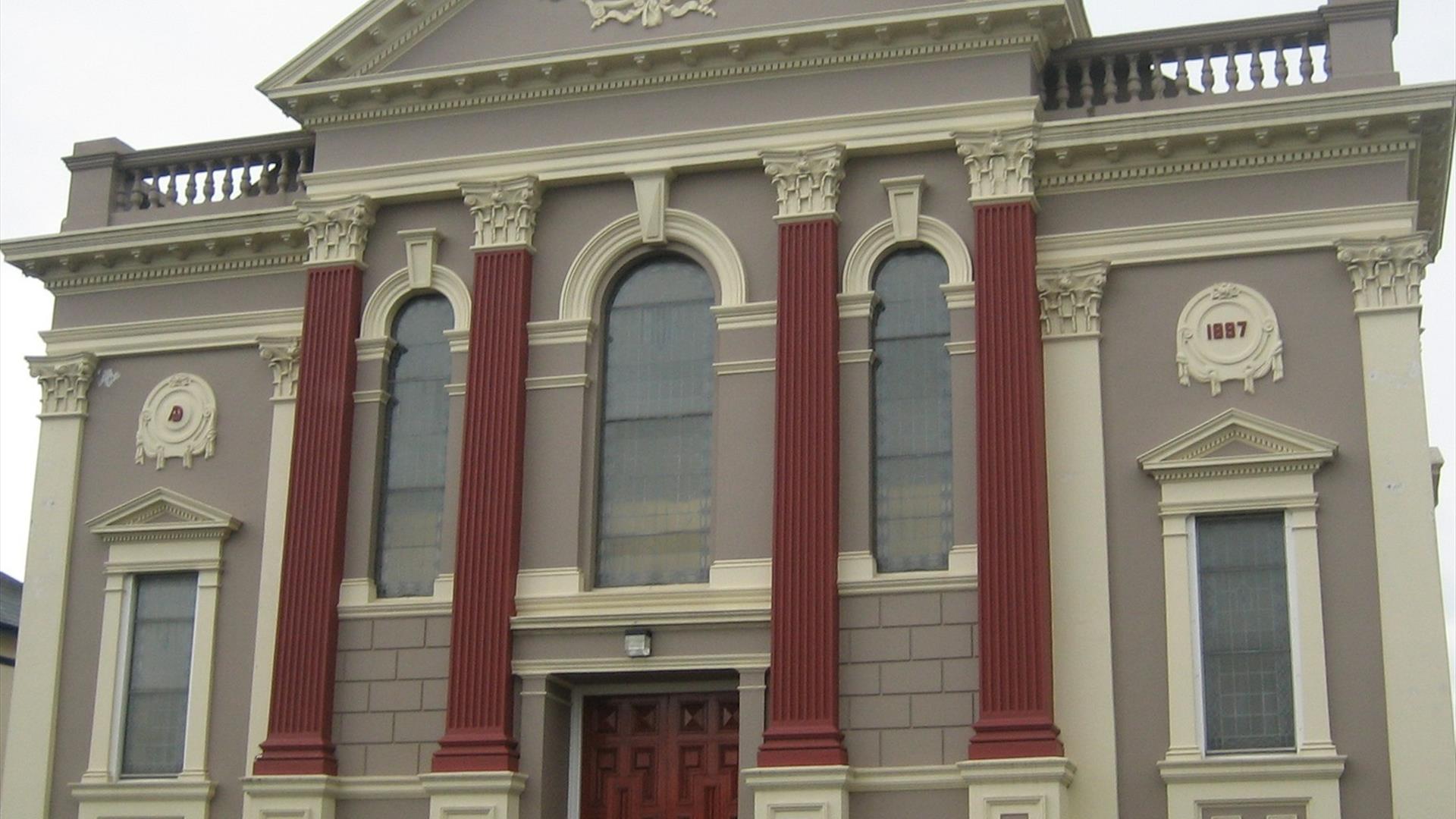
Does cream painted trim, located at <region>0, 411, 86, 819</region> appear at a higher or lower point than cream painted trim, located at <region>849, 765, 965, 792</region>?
higher

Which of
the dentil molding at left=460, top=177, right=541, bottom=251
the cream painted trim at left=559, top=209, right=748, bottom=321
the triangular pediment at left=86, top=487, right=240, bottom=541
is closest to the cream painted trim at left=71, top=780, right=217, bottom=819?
the triangular pediment at left=86, top=487, right=240, bottom=541

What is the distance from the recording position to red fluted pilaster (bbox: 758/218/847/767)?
1905 cm

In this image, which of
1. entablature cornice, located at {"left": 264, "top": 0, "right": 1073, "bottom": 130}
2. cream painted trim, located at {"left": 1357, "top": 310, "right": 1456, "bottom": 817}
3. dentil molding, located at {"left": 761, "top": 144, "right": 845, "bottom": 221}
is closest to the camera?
cream painted trim, located at {"left": 1357, "top": 310, "right": 1456, "bottom": 817}

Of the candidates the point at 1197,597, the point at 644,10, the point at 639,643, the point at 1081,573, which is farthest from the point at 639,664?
the point at 644,10

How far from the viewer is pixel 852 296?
66.8ft

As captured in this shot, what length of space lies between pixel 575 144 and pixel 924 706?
23.2 feet

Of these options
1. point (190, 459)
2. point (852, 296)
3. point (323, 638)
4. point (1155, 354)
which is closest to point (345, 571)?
point (323, 638)

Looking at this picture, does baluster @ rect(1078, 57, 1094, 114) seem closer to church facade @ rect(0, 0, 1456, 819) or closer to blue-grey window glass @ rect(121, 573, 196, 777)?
church facade @ rect(0, 0, 1456, 819)

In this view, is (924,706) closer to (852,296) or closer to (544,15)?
(852,296)

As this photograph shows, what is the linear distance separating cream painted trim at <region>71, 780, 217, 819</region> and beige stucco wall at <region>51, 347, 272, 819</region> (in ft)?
0.59

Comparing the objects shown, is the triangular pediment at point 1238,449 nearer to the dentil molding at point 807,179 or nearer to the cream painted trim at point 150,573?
the dentil molding at point 807,179

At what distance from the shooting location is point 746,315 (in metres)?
20.7

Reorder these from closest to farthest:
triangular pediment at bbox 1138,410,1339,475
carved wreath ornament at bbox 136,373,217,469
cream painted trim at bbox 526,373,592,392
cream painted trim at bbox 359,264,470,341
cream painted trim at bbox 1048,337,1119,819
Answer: cream painted trim at bbox 1048,337,1119,819
triangular pediment at bbox 1138,410,1339,475
cream painted trim at bbox 526,373,592,392
cream painted trim at bbox 359,264,470,341
carved wreath ornament at bbox 136,373,217,469

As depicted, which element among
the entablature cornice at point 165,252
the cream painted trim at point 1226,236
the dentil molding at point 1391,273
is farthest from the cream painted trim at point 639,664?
the dentil molding at point 1391,273
